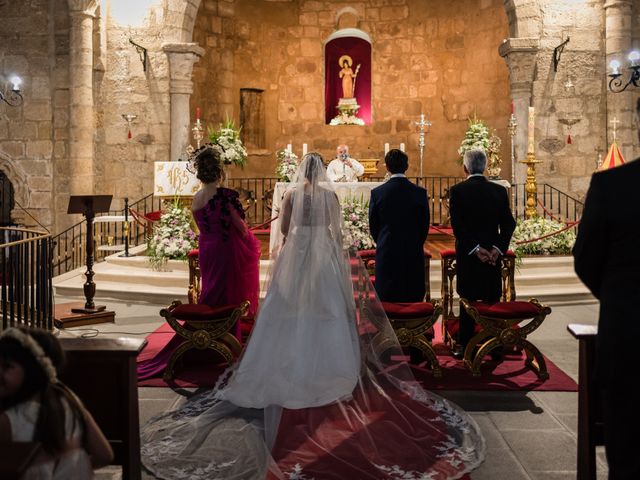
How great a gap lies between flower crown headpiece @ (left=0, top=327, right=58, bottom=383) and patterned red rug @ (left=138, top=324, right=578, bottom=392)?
322cm

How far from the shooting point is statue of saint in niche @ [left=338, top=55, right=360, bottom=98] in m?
16.2

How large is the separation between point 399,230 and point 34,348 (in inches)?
154

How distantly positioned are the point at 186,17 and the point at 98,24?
5.55 ft

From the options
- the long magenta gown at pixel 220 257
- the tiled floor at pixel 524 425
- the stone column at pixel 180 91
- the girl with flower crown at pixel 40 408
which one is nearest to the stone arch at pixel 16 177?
the stone column at pixel 180 91

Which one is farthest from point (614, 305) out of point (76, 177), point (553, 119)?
point (76, 177)

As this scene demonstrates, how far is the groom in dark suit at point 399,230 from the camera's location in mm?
5754

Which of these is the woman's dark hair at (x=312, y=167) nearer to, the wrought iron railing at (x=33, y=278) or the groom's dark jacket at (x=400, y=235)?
the groom's dark jacket at (x=400, y=235)

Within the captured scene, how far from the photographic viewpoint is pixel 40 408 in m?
2.24

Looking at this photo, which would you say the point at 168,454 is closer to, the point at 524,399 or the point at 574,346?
the point at 524,399

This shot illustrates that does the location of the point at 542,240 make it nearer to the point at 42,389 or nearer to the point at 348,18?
the point at 348,18

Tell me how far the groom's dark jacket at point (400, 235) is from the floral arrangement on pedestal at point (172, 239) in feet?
15.4

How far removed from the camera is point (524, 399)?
5.04 metres

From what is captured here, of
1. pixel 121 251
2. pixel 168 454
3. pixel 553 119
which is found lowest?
pixel 168 454

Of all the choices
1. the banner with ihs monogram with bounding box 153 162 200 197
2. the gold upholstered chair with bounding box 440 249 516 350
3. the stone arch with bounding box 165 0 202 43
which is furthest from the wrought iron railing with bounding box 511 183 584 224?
the stone arch with bounding box 165 0 202 43
